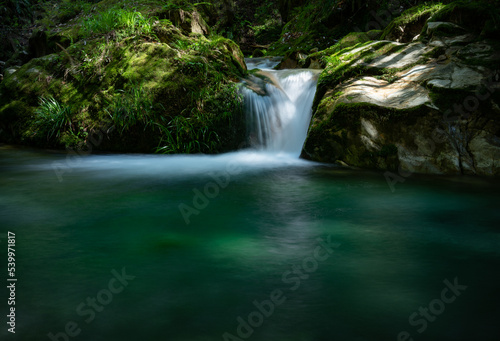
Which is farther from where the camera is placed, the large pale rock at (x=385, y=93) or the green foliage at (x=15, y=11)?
the green foliage at (x=15, y=11)

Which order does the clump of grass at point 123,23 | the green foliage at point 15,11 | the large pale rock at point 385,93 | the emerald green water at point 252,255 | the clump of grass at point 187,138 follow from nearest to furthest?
1. the emerald green water at point 252,255
2. the large pale rock at point 385,93
3. the clump of grass at point 187,138
4. the clump of grass at point 123,23
5. the green foliage at point 15,11

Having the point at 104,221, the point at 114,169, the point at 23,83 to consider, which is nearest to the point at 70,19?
the point at 23,83

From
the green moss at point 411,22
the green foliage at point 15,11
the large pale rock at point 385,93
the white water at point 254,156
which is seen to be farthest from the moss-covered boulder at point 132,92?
the green foliage at point 15,11

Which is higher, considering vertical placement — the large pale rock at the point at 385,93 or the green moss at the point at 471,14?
the green moss at the point at 471,14

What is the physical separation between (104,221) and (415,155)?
162 inches

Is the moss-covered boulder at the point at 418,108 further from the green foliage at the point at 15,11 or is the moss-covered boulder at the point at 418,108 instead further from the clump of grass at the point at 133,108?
the green foliage at the point at 15,11

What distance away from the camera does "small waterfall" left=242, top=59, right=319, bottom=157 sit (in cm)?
778

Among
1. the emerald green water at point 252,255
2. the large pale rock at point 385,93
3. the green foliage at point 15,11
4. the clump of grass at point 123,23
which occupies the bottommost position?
the emerald green water at point 252,255

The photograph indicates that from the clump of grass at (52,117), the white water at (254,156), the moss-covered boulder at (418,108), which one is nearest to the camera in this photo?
the moss-covered boulder at (418,108)

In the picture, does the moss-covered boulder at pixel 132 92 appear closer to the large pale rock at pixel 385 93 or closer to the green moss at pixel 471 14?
the large pale rock at pixel 385 93

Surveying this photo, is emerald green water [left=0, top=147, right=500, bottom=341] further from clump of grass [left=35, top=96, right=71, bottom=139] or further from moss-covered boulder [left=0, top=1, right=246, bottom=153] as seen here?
clump of grass [left=35, top=96, right=71, bottom=139]

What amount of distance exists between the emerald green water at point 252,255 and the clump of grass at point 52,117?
3187 millimetres

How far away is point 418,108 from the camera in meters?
5.72

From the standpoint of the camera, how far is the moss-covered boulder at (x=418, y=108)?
18.2 ft
